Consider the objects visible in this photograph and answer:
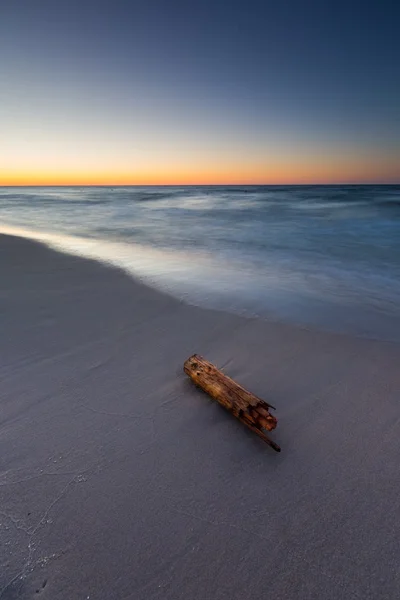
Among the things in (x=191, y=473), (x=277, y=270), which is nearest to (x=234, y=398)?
(x=191, y=473)

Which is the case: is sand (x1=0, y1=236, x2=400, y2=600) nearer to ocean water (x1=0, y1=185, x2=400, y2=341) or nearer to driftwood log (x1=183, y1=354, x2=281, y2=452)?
driftwood log (x1=183, y1=354, x2=281, y2=452)

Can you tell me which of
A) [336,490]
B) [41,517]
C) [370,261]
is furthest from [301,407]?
[370,261]

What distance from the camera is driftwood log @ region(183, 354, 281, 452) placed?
7.45ft

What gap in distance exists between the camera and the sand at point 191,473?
161 cm

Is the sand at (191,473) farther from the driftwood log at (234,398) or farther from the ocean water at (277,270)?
the ocean water at (277,270)

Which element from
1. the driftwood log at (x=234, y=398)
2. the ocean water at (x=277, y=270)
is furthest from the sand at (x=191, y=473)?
the ocean water at (x=277, y=270)

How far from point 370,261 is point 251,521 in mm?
8510

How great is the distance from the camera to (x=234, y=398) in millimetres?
2467

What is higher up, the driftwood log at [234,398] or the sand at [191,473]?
the driftwood log at [234,398]

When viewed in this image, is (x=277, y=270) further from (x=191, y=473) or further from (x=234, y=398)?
(x=191, y=473)

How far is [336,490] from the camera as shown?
2020 mm

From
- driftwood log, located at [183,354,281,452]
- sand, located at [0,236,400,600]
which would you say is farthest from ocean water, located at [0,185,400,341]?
driftwood log, located at [183,354,281,452]

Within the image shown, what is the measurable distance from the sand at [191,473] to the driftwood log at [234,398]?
110 mm

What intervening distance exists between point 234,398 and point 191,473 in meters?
0.61
